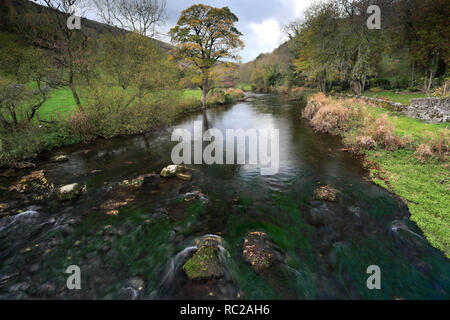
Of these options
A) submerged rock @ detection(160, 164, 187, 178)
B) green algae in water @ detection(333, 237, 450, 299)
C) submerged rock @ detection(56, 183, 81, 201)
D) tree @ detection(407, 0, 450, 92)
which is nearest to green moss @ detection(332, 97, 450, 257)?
green algae in water @ detection(333, 237, 450, 299)

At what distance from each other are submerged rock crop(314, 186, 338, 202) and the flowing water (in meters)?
0.29

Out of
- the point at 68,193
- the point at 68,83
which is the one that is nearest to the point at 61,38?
the point at 68,83

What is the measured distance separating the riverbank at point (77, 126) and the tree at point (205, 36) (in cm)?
948

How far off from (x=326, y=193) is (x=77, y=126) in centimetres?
1786

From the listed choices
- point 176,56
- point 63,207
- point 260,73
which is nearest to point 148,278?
point 63,207

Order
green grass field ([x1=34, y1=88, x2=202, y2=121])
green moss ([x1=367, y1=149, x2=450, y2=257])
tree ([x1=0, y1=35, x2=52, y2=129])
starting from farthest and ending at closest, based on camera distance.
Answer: green grass field ([x1=34, y1=88, x2=202, y2=121]) → tree ([x1=0, y1=35, x2=52, y2=129]) → green moss ([x1=367, y1=149, x2=450, y2=257])

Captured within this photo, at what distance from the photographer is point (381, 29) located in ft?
85.5

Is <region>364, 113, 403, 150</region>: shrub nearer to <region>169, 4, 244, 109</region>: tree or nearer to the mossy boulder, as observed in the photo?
the mossy boulder

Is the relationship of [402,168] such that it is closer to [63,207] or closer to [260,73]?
[63,207]

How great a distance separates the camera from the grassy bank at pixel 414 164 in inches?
246

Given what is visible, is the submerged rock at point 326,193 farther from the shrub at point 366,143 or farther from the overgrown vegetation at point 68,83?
the overgrown vegetation at point 68,83

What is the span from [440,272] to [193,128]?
19707mm

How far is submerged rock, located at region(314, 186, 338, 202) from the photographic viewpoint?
7.88 meters

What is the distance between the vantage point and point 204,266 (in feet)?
15.8
